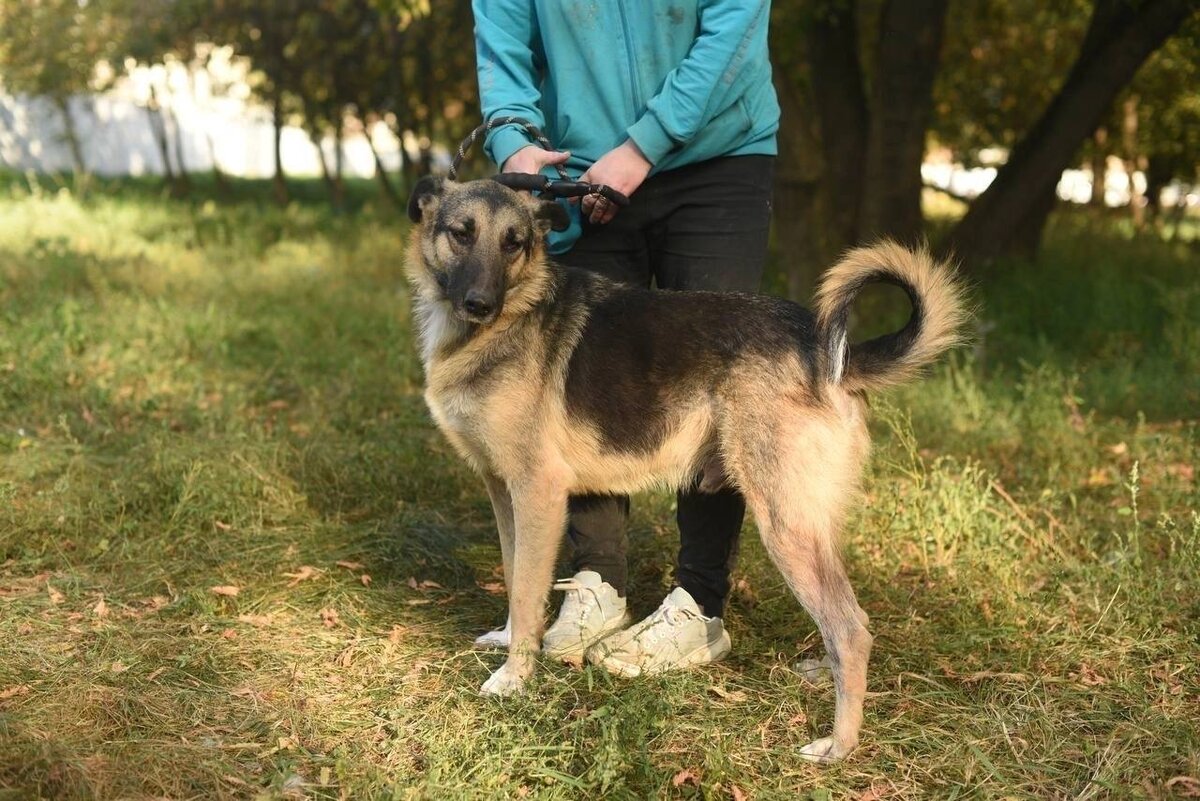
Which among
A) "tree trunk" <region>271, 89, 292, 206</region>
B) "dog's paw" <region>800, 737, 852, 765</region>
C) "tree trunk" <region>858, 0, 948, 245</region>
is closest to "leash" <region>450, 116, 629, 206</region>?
"dog's paw" <region>800, 737, 852, 765</region>

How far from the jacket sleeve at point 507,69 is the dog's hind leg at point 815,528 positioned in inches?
54.9

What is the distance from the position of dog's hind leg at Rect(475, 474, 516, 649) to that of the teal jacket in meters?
0.94

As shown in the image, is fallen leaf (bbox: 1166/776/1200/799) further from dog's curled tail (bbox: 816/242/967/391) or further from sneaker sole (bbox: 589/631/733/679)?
sneaker sole (bbox: 589/631/733/679)

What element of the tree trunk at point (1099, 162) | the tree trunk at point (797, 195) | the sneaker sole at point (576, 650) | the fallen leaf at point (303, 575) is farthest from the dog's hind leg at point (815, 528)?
A: the tree trunk at point (1099, 162)

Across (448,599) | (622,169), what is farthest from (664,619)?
(622,169)

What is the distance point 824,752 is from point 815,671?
0.51 m

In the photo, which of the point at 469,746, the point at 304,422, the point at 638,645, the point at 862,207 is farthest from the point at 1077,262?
the point at 469,746

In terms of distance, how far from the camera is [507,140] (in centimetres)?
391

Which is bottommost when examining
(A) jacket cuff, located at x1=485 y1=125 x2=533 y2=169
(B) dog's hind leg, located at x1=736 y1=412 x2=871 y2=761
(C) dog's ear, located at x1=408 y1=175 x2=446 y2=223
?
(B) dog's hind leg, located at x1=736 y1=412 x2=871 y2=761

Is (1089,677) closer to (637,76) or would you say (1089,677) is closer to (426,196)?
(637,76)

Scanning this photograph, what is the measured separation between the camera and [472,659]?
3.93m

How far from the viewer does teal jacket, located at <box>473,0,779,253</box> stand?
→ 12.0 feet

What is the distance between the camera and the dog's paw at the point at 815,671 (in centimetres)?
381

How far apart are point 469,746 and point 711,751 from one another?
0.69 m
